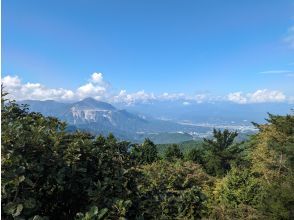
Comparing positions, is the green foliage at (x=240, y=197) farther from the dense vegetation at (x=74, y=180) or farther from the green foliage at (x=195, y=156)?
the green foliage at (x=195, y=156)

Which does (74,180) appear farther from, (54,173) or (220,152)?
(220,152)

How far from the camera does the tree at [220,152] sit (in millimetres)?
50500

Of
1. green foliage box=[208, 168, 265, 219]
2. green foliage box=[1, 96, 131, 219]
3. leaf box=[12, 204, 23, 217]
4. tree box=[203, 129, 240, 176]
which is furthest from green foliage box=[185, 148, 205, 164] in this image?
leaf box=[12, 204, 23, 217]

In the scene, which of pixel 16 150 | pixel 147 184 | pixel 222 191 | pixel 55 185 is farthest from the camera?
pixel 222 191

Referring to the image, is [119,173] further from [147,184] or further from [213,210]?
[213,210]

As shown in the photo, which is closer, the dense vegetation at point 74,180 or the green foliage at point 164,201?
the dense vegetation at point 74,180

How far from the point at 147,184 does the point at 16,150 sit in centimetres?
287

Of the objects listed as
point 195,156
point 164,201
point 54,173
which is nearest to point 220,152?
point 195,156

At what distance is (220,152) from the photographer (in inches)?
1999

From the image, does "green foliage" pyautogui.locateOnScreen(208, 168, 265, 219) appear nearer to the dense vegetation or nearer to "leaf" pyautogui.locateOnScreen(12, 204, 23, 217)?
the dense vegetation

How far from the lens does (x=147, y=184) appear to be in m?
6.91

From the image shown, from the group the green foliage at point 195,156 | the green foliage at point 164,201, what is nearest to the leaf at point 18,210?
the green foliage at point 164,201

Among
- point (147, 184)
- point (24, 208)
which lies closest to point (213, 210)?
point (147, 184)

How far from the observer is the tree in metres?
50.5
